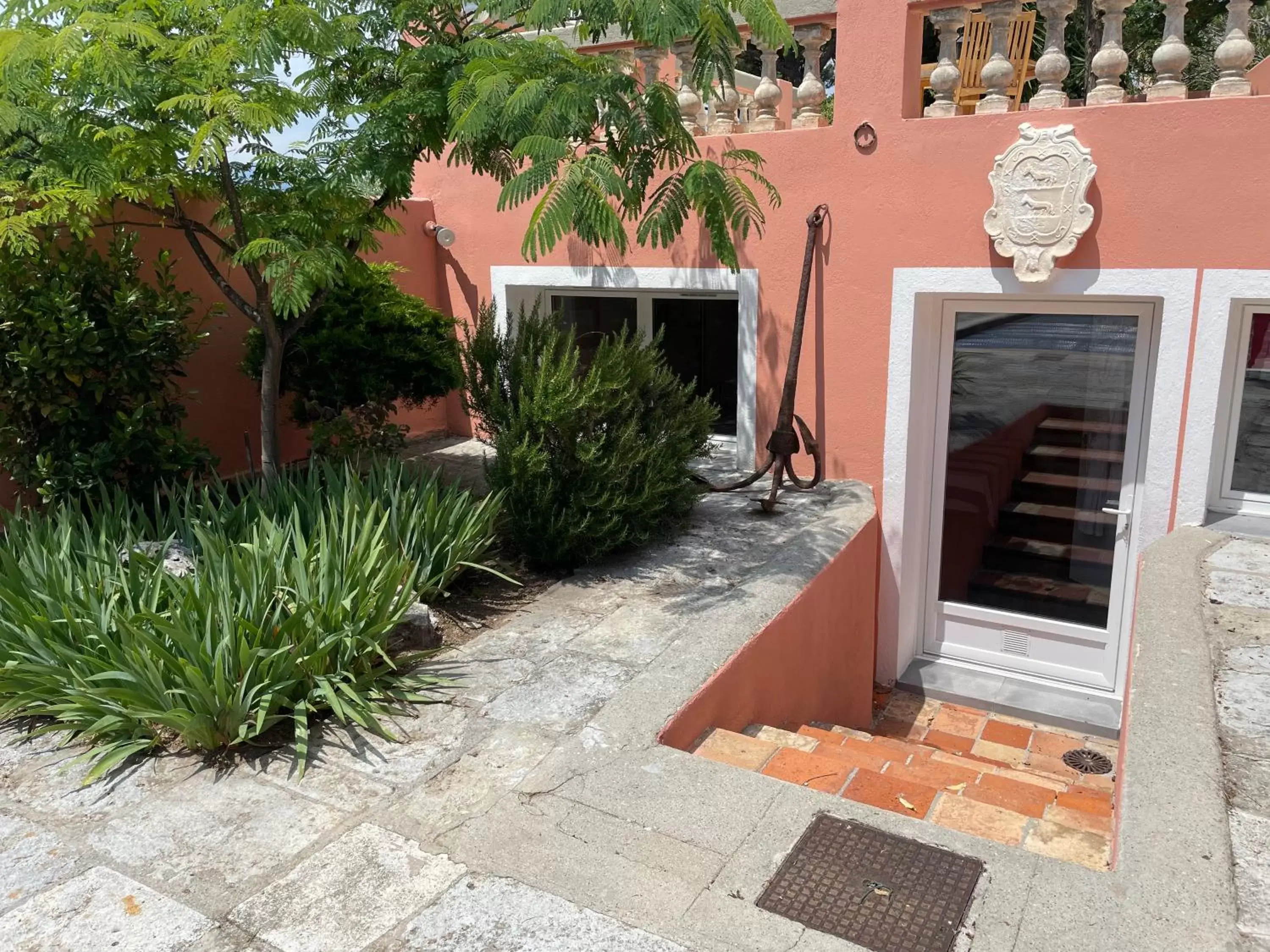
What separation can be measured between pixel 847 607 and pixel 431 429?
→ 15.4 feet

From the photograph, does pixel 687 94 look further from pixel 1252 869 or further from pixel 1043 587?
pixel 1252 869

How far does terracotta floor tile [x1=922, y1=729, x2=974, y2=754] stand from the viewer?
5865 mm

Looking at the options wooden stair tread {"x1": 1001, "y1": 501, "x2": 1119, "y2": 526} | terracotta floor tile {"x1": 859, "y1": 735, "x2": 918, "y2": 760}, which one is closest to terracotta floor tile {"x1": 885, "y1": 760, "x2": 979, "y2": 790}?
terracotta floor tile {"x1": 859, "y1": 735, "x2": 918, "y2": 760}

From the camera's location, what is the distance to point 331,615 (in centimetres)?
398

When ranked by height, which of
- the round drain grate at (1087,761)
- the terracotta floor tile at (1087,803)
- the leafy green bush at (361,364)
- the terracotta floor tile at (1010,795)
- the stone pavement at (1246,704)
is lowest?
the round drain grate at (1087,761)

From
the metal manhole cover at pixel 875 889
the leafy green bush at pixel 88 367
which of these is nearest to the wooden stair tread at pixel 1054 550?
the metal manhole cover at pixel 875 889

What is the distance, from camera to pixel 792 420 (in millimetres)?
6426

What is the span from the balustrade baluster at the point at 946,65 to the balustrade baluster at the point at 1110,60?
0.77m

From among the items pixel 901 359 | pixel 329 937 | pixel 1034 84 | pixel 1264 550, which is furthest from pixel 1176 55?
pixel 1034 84

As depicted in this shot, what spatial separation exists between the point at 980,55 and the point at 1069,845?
8.92 meters

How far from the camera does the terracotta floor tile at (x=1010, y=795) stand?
3.87 meters

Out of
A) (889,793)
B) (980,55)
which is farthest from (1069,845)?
(980,55)

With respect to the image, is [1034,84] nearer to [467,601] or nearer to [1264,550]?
[1264,550]

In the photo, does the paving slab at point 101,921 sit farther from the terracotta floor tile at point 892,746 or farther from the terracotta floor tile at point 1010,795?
the terracotta floor tile at point 892,746
